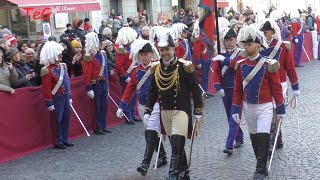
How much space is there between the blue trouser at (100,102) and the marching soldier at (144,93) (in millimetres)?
2852

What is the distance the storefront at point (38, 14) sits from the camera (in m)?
18.1

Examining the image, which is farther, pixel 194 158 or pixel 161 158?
pixel 194 158

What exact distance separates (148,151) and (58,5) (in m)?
12.1

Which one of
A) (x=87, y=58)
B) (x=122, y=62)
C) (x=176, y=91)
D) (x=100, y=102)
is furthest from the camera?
(x=122, y=62)

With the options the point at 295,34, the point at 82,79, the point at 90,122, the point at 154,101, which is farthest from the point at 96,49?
the point at 295,34

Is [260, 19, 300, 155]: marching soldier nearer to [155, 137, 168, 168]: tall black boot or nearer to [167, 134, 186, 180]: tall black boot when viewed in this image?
[155, 137, 168, 168]: tall black boot

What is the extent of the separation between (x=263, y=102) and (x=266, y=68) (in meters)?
0.41

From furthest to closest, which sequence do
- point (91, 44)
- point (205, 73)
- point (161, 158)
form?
point (205, 73), point (91, 44), point (161, 158)

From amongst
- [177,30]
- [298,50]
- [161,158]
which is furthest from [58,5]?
[161,158]

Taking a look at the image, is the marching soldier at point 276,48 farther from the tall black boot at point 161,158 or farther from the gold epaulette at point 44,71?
the gold epaulette at point 44,71

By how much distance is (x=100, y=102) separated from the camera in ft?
38.1

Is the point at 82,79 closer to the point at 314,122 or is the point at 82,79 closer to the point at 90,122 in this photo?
the point at 90,122

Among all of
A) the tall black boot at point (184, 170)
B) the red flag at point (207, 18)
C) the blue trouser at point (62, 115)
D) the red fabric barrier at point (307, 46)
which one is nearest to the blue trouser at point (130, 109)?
the blue trouser at point (62, 115)

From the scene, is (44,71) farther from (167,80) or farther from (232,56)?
(167,80)
